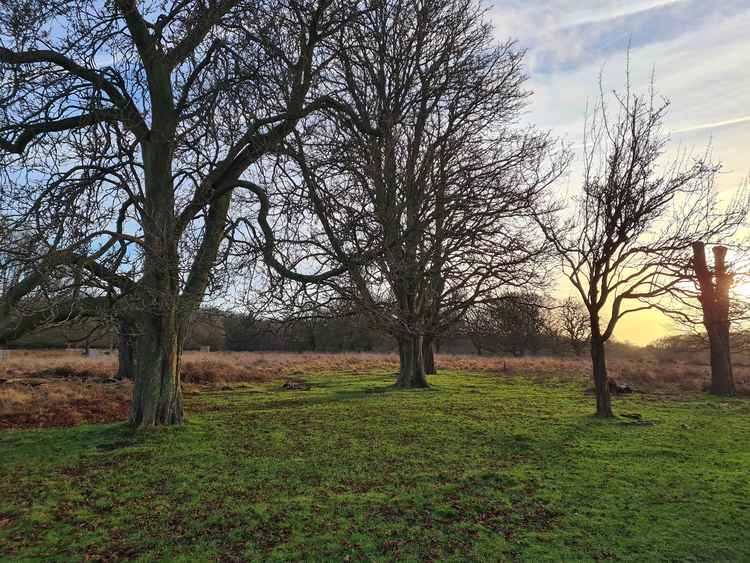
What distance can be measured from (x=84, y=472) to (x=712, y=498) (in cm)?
809

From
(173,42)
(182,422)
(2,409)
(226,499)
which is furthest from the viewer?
(2,409)

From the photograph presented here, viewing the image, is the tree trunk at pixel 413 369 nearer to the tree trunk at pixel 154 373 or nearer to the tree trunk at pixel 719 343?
the tree trunk at pixel 719 343

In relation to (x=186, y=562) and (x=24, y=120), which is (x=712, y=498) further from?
(x=24, y=120)

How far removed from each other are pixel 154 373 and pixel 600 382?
961cm

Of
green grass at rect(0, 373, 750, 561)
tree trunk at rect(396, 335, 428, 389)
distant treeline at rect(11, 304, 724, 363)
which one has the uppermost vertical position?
distant treeline at rect(11, 304, 724, 363)

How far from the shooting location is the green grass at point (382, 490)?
4.45m

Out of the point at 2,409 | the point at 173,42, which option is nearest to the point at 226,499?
the point at 173,42

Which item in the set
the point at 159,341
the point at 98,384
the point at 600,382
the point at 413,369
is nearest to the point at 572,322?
the point at 413,369

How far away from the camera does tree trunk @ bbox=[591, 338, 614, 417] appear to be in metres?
11.0

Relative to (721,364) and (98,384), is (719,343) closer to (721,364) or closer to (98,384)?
(721,364)

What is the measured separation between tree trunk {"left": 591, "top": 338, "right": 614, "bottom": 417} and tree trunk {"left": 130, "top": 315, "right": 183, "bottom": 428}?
9024 millimetres

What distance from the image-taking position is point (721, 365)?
16188 mm

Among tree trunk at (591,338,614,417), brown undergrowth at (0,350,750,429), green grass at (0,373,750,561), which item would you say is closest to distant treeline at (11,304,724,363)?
brown undergrowth at (0,350,750,429)

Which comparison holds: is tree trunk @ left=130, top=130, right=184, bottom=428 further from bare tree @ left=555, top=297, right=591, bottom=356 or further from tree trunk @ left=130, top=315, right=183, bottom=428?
bare tree @ left=555, top=297, right=591, bottom=356
